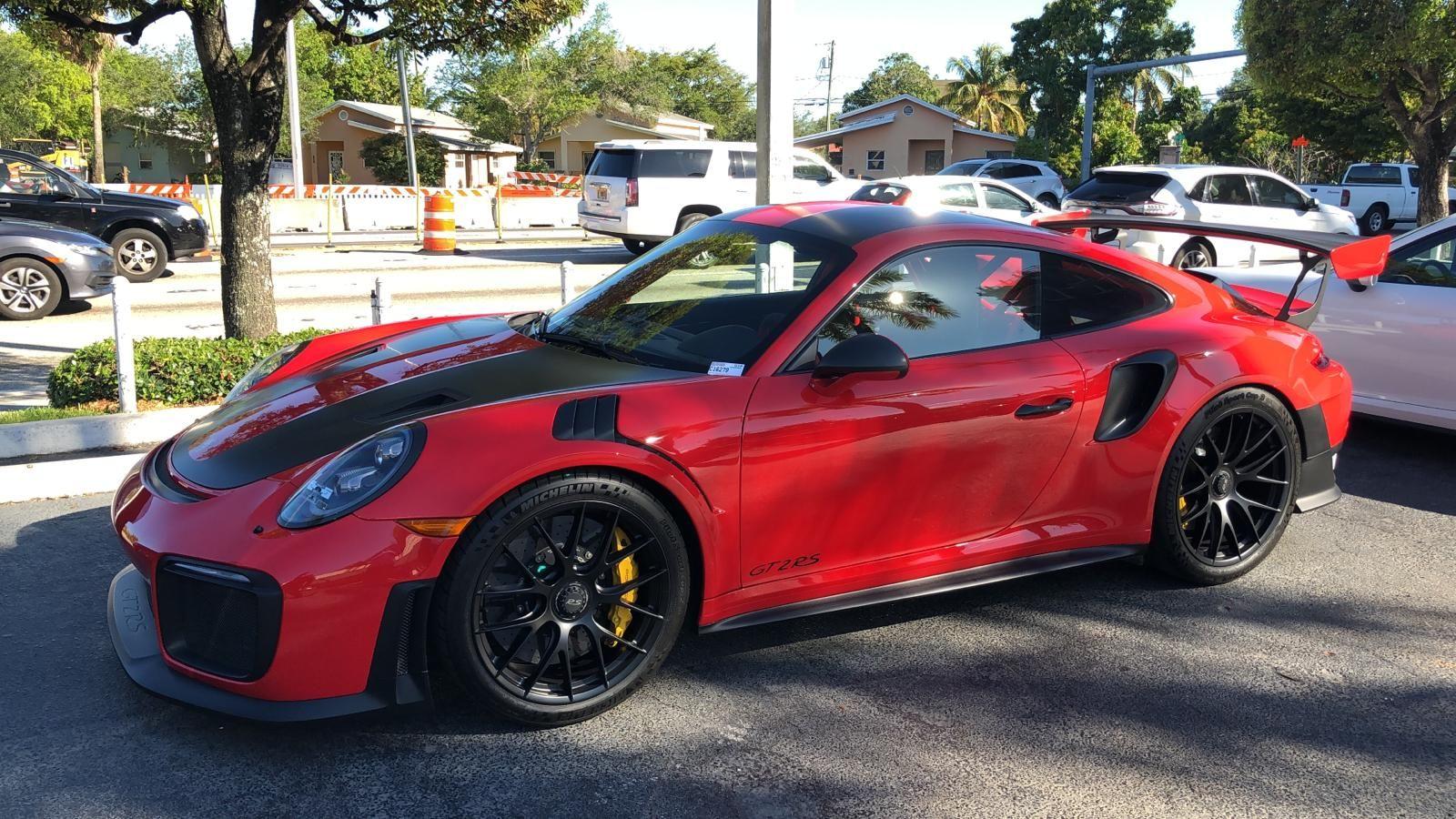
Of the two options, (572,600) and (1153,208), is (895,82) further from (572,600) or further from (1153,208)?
(572,600)

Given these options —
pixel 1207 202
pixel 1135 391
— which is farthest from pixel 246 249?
pixel 1207 202

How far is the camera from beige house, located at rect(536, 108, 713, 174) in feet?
182

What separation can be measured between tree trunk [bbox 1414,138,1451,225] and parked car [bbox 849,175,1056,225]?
6410 millimetres

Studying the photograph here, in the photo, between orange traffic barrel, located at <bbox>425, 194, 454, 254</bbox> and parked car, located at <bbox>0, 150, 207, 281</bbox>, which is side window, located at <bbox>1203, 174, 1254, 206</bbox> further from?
parked car, located at <bbox>0, 150, 207, 281</bbox>

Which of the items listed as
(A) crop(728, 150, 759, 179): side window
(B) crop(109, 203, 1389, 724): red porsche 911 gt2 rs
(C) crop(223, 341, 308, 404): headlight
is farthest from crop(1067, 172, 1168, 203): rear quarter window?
(C) crop(223, 341, 308, 404): headlight

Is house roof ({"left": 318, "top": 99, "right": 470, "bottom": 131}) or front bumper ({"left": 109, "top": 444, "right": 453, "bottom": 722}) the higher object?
house roof ({"left": 318, "top": 99, "right": 470, "bottom": 131})

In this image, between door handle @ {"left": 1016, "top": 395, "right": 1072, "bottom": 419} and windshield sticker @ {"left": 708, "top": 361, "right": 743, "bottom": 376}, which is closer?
windshield sticker @ {"left": 708, "top": 361, "right": 743, "bottom": 376}

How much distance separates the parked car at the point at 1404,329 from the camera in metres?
6.13

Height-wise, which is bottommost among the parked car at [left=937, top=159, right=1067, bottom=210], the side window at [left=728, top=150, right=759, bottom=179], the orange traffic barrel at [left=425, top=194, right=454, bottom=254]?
the orange traffic barrel at [left=425, top=194, right=454, bottom=254]

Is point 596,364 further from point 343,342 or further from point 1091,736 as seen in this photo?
point 1091,736

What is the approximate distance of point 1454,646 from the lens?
4020mm

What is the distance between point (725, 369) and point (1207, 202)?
44.1 ft

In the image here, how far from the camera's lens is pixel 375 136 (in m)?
48.6

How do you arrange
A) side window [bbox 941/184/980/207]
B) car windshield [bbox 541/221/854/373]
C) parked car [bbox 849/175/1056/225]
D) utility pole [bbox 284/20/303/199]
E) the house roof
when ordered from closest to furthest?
1. car windshield [bbox 541/221/854/373]
2. parked car [bbox 849/175/1056/225]
3. side window [bbox 941/184/980/207]
4. utility pole [bbox 284/20/303/199]
5. the house roof
